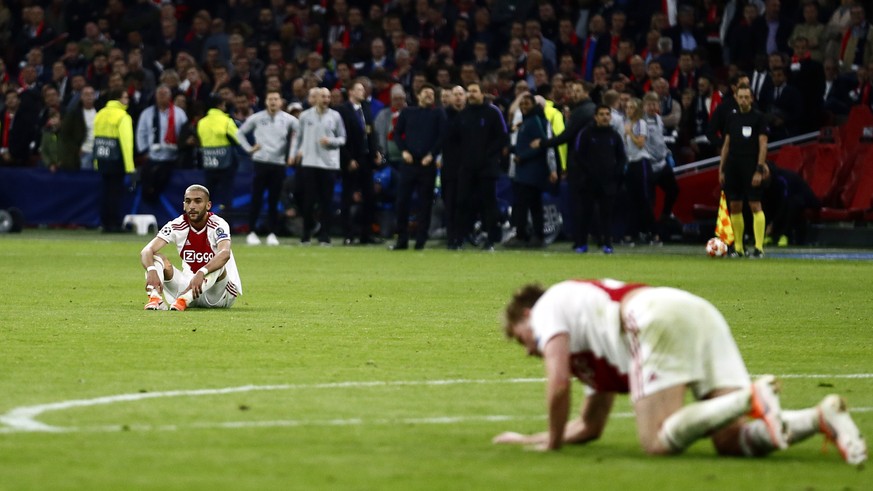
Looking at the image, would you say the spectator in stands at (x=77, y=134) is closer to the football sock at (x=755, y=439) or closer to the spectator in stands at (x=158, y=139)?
the spectator in stands at (x=158, y=139)

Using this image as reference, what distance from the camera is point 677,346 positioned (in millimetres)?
7418

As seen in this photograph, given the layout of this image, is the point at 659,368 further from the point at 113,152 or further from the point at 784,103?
the point at 113,152

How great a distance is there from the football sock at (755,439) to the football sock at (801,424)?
0.10 meters

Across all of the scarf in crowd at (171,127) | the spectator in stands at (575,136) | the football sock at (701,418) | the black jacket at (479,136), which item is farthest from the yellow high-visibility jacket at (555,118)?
the football sock at (701,418)

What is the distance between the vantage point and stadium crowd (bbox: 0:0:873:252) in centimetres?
2659

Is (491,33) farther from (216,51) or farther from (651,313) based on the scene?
(651,313)

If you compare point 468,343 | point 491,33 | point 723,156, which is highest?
point 491,33

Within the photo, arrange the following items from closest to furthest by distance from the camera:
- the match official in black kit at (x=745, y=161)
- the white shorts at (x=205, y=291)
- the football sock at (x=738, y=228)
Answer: the white shorts at (x=205, y=291)
the match official in black kit at (x=745, y=161)
the football sock at (x=738, y=228)

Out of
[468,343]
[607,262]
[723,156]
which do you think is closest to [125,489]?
[468,343]

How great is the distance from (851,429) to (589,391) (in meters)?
1.24

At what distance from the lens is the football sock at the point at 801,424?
24.0ft

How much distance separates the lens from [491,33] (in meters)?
33.0

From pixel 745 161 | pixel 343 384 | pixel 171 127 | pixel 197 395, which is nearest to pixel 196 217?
pixel 343 384

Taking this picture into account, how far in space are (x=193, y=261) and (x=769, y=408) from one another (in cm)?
856
